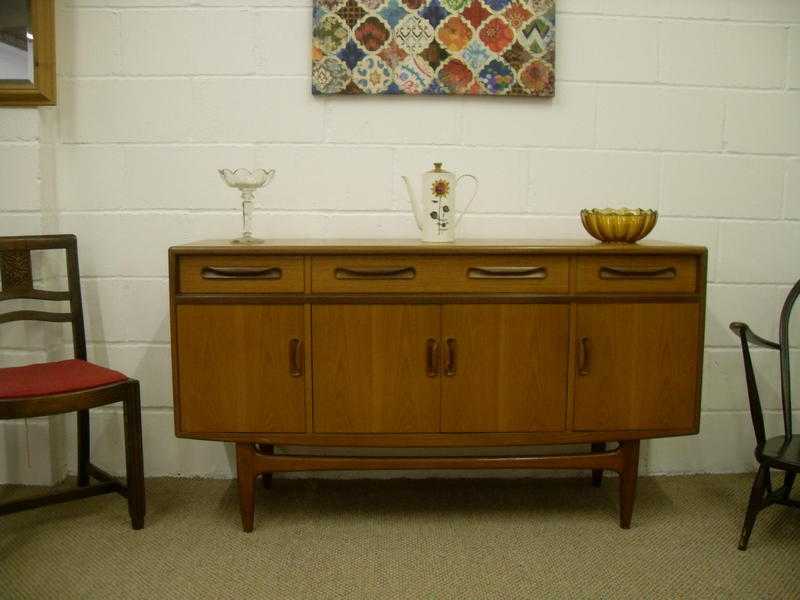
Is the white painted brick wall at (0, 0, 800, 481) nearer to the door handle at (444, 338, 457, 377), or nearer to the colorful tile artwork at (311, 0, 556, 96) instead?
the colorful tile artwork at (311, 0, 556, 96)

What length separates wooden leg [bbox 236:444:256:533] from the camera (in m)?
2.16

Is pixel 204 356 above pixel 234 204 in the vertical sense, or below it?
below

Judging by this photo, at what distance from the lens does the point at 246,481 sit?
2172 millimetres

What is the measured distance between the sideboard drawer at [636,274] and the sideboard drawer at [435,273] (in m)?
0.08

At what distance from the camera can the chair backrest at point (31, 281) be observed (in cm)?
227

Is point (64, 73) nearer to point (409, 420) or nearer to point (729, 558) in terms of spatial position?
point (409, 420)

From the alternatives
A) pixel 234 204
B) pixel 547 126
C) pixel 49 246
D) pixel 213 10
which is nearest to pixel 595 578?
pixel 547 126

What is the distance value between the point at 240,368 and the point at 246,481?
0.39 meters

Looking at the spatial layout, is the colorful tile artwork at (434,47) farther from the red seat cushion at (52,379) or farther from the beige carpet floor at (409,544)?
the beige carpet floor at (409,544)

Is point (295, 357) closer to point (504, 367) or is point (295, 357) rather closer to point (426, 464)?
point (426, 464)

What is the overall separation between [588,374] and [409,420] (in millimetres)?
582

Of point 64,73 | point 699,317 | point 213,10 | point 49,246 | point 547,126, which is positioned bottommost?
point 699,317

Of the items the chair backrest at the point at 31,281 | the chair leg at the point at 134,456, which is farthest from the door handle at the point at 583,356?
the chair backrest at the point at 31,281

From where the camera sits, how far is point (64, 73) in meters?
2.49
